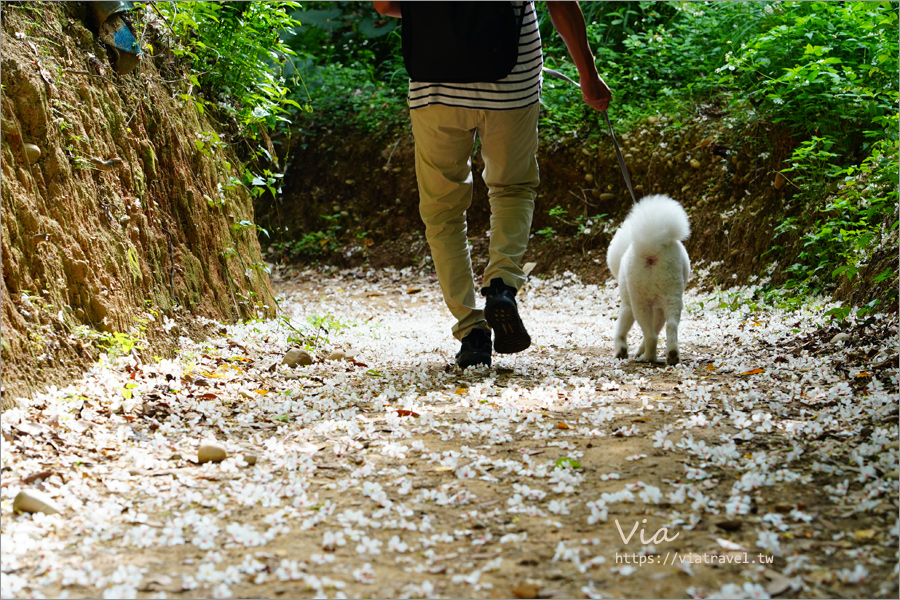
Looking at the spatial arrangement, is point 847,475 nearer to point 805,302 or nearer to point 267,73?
point 805,302

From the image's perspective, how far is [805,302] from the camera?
5414mm

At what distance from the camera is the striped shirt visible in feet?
11.5

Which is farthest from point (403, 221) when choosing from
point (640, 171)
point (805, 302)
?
point (805, 302)

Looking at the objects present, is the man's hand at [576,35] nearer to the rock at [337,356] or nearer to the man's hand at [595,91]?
the man's hand at [595,91]

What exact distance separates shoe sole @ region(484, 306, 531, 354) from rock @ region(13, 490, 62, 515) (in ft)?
7.00

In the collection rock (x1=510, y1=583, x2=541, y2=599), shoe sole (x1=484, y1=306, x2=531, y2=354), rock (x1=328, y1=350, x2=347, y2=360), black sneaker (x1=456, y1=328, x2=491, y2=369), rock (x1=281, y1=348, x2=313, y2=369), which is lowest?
rock (x1=328, y1=350, x2=347, y2=360)

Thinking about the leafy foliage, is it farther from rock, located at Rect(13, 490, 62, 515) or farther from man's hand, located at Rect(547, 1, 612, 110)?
rock, located at Rect(13, 490, 62, 515)

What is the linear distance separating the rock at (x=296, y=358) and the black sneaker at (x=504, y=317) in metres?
1.07

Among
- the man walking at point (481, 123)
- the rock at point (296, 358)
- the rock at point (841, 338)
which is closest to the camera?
the man walking at point (481, 123)

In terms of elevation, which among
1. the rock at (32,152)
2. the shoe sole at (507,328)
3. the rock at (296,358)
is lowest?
the rock at (296,358)

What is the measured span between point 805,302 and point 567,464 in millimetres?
3862

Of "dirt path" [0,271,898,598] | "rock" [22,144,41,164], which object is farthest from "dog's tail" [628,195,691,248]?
"rock" [22,144,41,164]

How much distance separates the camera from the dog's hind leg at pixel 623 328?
4402mm

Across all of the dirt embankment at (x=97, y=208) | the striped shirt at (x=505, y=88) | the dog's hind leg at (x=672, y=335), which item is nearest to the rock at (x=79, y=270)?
the dirt embankment at (x=97, y=208)
